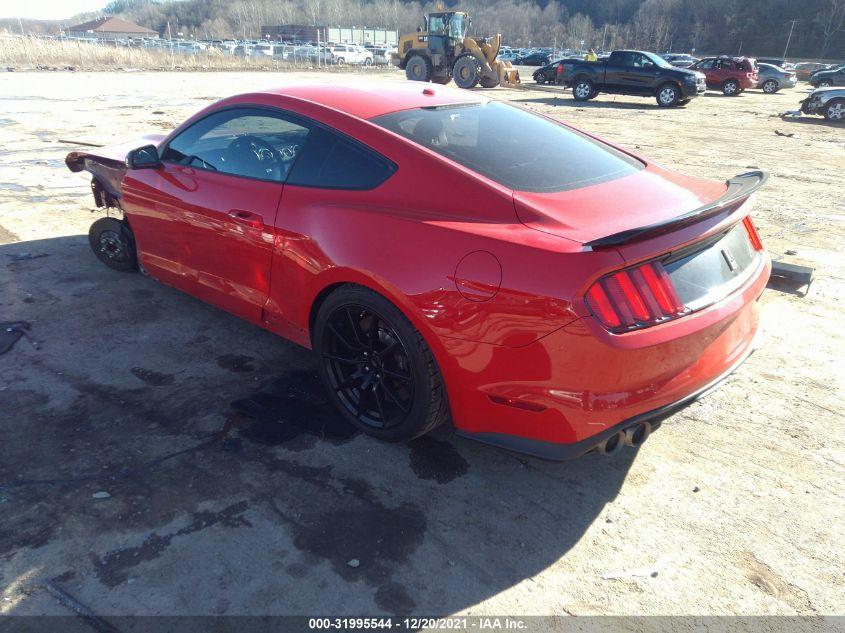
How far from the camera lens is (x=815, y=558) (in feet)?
7.54

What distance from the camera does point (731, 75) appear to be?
1033 inches

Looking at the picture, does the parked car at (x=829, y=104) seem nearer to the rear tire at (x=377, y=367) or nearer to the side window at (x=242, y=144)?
the side window at (x=242, y=144)

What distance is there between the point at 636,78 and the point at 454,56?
8.29m

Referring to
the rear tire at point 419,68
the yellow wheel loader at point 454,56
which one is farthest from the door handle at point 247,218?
the rear tire at point 419,68

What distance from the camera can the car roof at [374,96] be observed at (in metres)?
3.07

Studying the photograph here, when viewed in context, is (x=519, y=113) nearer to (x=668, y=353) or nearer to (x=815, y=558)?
(x=668, y=353)

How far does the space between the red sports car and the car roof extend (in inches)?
0.8

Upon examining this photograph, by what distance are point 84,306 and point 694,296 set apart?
415 cm

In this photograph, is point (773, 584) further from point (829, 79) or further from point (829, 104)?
point (829, 79)

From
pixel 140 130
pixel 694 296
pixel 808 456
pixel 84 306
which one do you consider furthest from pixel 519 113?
pixel 140 130

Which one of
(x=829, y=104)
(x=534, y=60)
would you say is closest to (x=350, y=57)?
(x=534, y=60)

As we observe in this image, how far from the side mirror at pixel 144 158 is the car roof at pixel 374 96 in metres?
0.95

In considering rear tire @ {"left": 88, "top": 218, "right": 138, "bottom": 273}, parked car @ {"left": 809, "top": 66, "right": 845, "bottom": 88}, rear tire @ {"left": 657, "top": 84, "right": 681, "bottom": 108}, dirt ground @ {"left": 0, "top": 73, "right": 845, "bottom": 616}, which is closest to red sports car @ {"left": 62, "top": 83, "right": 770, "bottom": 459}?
dirt ground @ {"left": 0, "top": 73, "right": 845, "bottom": 616}

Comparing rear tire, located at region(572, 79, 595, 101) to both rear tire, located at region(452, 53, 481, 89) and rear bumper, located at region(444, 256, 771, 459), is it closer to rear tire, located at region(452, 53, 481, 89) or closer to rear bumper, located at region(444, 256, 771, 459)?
rear tire, located at region(452, 53, 481, 89)
